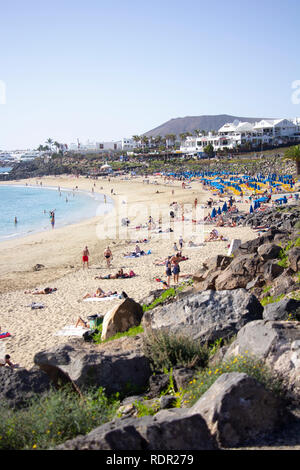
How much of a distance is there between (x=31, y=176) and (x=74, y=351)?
102 metres

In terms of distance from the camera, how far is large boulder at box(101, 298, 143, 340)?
7801mm

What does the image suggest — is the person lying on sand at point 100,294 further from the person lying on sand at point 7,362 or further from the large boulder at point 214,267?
the person lying on sand at point 7,362

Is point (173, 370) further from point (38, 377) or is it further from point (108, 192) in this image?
point (108, 192)

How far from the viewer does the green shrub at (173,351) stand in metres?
5.21

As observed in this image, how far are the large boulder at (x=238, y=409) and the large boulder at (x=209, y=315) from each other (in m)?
1.90

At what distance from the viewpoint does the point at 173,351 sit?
17.6 ft

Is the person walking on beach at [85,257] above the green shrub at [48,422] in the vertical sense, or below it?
below

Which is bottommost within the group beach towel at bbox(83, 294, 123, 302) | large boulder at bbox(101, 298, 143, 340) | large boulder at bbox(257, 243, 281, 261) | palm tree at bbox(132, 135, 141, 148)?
beach towel at bbox(83, 294, 123, 302)

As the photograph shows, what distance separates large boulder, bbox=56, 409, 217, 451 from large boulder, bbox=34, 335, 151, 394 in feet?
4.86

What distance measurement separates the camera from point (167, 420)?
331cm

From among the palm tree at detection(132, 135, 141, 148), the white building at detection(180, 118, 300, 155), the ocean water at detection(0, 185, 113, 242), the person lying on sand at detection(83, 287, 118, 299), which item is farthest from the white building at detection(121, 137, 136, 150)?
the person lying on sand at detection(83, 287, 118, 299)

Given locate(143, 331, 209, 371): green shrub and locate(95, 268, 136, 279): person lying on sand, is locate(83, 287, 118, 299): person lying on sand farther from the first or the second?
locate(143, 331, 209, 371): green shrub

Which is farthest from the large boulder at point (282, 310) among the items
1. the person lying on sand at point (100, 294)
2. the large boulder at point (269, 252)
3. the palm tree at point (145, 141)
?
the palm tree at point (145, 141)
